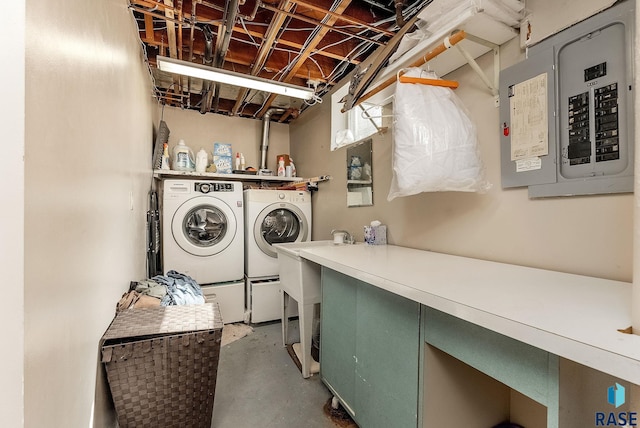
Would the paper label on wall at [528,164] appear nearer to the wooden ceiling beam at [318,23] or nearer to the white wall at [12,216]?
the wooden ceiling beam at [318,23]

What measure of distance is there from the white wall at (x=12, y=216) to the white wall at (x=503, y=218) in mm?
1732

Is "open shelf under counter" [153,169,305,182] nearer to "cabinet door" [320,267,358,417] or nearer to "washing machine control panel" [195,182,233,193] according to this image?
"washing machine control panel" [195,182,233,193]

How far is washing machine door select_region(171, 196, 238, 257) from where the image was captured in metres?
2.75

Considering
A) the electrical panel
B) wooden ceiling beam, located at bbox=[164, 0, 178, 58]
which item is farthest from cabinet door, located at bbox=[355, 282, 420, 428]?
wooden ceiling beam, located at bbox=[164, 0, 178, 58]

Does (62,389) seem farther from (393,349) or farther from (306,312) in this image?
(306,312)

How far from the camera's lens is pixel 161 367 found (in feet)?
4.12

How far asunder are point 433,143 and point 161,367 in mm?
1633

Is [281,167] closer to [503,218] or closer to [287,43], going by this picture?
[287,43]

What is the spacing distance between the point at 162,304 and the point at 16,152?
1.36 m

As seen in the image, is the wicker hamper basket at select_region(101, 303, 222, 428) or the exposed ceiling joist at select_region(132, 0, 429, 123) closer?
the wicker hamper basket at select_region(101, 303, 222, 428)

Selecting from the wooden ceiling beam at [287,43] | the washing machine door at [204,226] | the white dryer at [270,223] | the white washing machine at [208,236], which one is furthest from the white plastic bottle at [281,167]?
the wooden ceiling beam at [287,43]

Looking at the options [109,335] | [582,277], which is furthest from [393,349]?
[109,335]

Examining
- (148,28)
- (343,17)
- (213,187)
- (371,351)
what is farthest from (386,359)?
(148,28)

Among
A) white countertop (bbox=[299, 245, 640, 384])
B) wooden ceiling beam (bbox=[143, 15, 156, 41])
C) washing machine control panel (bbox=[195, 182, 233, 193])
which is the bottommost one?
white countertop (bbox=[299, 245, 640, 384])
